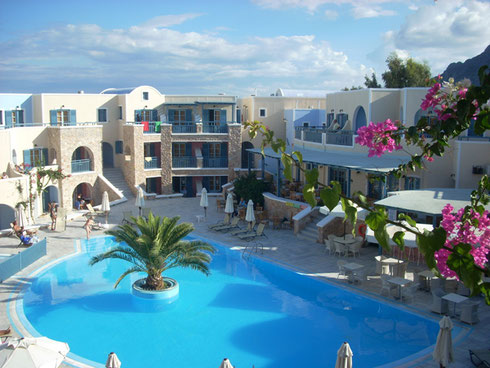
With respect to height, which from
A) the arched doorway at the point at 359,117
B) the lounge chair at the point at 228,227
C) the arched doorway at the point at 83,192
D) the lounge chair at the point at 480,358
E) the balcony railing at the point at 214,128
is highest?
the arched doorway at the point at 359,117

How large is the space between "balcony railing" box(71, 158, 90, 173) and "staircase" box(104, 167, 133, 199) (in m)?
2.66

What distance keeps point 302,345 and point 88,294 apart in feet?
29.4

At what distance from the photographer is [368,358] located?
13.9 meters

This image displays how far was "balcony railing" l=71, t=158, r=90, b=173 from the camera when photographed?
3503cm

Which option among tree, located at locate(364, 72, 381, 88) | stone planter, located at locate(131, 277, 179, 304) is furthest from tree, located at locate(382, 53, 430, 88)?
stone planter, located at locate(131, 277, 179, 304)

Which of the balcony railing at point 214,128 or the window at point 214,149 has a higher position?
the balcony railing at point 214,128

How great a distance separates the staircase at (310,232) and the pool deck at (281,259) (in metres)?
0.42

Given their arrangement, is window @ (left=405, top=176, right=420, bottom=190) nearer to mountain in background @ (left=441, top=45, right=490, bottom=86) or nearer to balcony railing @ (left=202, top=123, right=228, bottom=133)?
balcony railing @ (left=202, top=123, right=228, bottom=133)

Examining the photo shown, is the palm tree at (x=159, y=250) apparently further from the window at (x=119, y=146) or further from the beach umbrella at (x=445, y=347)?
the window at (x=119, y=146)

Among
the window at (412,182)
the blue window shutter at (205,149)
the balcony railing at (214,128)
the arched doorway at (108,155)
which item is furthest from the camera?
the arched doorway at (108,155)

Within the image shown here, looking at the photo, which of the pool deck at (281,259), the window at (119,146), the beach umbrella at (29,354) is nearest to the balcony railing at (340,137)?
the pool deck at (281,259)

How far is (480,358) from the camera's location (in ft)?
39.8

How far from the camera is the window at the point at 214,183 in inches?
1574

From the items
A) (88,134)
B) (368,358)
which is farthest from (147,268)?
(88,134)
